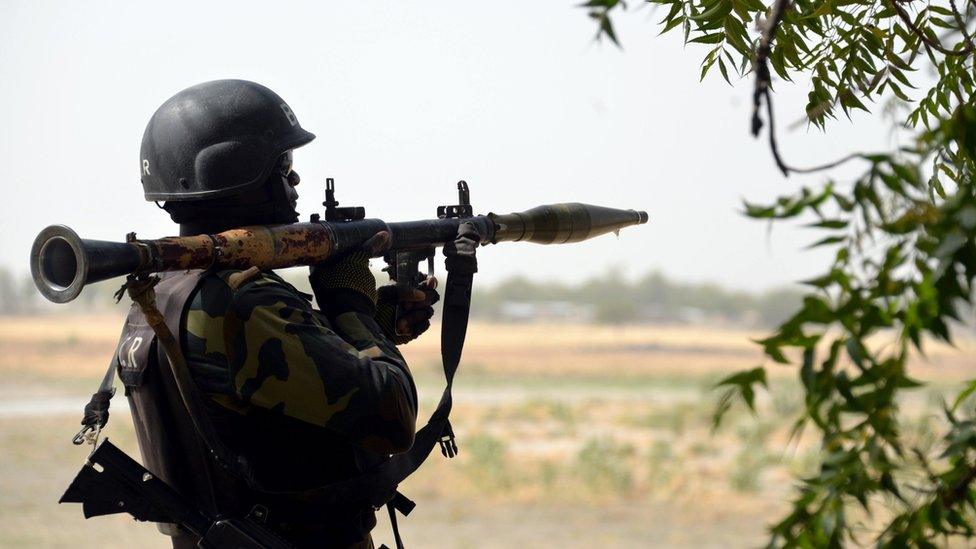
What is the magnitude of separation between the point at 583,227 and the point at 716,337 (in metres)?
67.8

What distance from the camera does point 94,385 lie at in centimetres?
4256

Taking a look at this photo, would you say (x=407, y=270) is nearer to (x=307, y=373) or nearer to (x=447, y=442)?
(x=447, y=442)

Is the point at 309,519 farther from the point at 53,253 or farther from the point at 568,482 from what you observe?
the point at 568,482

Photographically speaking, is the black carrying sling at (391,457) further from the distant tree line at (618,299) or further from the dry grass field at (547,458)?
the distant tree line at (618,299)

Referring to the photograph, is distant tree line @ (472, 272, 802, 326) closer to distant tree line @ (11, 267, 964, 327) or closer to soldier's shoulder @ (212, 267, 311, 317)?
distant tree line @ (11, 267, 964, 327)

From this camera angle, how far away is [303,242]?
13.1 feet

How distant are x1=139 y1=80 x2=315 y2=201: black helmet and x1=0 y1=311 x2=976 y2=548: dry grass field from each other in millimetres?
2343

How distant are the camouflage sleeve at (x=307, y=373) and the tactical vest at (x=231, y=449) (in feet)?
0.48

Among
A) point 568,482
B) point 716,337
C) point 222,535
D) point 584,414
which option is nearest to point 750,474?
point 568,482

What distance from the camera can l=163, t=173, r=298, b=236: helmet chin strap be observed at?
4008mm

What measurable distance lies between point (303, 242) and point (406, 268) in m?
0.69

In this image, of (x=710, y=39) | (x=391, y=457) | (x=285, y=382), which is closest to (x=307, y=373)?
(x=285, y=382)

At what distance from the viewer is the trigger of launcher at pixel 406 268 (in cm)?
Result: 457

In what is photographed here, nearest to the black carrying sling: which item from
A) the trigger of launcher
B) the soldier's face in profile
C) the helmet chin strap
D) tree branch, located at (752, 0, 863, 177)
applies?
the trigger of launcher
